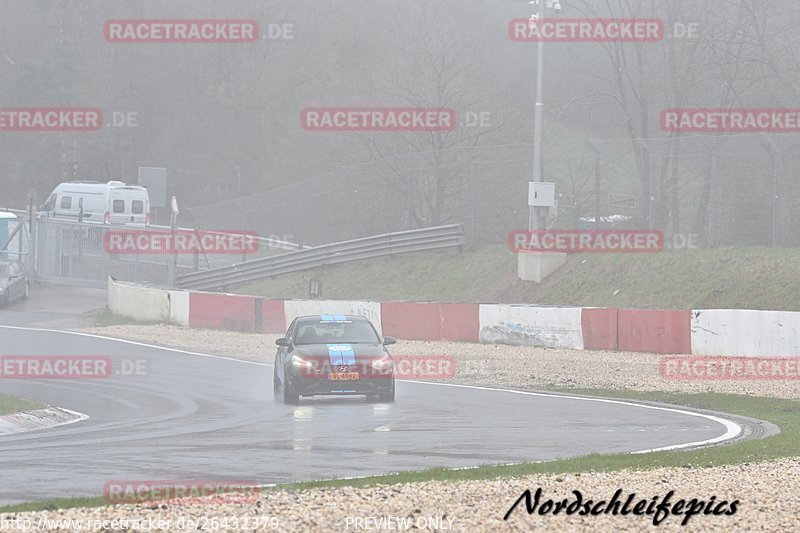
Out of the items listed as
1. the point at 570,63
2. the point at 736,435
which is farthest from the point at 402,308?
the point at 570,63

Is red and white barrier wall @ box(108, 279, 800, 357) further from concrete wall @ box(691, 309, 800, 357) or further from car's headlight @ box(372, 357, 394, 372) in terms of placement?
car's headlight @ box(372, 357, 394, 372)

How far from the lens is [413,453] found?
13.0 meters

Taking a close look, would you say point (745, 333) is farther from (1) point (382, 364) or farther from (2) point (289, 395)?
(2) point (289, 395)

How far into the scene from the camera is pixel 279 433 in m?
14.9

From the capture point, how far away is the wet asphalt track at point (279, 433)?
11680mm

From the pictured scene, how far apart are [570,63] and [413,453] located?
2104 inches

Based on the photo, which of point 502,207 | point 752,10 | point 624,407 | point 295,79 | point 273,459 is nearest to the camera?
point 273,459

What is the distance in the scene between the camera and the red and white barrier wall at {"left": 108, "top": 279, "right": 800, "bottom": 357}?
23719 millimetres

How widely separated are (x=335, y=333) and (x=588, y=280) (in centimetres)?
1421

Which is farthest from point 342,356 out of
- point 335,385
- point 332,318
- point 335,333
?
point 332,318

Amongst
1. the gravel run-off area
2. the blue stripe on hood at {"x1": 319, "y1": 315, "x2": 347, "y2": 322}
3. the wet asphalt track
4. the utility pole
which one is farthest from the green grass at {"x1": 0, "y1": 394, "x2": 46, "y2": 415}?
the utility pole

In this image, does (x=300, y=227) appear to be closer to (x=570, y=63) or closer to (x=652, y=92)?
(x=652, y=92)

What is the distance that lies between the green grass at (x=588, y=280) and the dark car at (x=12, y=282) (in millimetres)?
6654

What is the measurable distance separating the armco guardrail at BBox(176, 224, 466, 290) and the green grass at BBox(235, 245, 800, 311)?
0.33m
